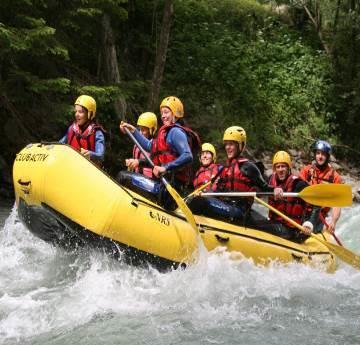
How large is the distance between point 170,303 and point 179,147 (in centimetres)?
140

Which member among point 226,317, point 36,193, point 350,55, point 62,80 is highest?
point 350,55

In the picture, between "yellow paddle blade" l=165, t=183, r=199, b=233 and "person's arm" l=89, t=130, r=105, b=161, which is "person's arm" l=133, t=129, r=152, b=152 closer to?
"person's arm" l=89, t=130, r=105, b=161

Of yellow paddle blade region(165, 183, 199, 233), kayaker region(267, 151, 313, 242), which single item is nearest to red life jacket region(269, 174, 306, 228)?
A: kayaker region(267, 151, 313, 242)

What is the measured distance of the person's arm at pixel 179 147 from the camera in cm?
506

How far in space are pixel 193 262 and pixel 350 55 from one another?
13092mm

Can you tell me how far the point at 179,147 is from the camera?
5133 mm

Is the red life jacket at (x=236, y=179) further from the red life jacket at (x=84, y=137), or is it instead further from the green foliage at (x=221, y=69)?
the green foliage at (x=221, y=69)

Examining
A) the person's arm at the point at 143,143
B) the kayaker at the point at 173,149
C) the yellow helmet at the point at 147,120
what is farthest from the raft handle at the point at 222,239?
the yellow helmet at the point at 147,120

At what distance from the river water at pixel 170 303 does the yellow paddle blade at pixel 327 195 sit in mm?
678

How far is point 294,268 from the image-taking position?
18.1 feet

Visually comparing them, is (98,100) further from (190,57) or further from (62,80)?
(190,57)

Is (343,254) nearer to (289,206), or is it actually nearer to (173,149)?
(289,206)

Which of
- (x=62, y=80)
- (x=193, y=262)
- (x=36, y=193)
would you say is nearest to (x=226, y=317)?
(x=193, y=262)

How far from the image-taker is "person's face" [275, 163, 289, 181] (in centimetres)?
621
